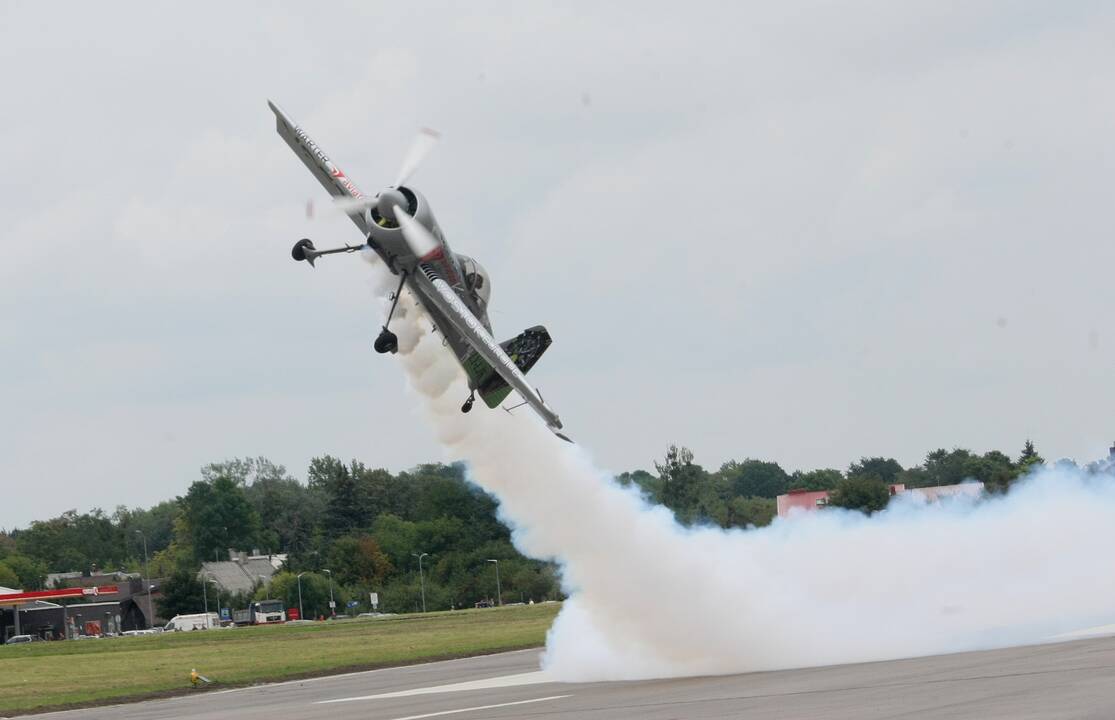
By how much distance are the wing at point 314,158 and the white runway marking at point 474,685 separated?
13679 mm

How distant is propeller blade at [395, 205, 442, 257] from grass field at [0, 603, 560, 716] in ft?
60.6

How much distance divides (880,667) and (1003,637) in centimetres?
566

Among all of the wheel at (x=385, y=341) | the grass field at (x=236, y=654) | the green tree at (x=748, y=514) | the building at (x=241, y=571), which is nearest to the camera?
the wheel at (x=385, y=341)

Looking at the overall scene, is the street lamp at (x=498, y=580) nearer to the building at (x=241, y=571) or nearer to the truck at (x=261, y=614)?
the truck at (x=261, y=614)

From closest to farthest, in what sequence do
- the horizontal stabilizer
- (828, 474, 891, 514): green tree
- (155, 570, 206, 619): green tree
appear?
the horizontal stabilizer < (828, 474, 891, 514): green tree < (155, 570, 206, 619): green tree

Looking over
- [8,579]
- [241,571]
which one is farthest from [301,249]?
[8,579]

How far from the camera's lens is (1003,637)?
34656mm

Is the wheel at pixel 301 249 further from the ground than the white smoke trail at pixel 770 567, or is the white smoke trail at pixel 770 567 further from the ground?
the wheel at pixel 301 249

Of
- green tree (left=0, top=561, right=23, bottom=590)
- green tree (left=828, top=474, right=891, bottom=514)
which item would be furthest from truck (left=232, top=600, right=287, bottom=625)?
green tree (left=828, top=474, right=891, bottom=514)

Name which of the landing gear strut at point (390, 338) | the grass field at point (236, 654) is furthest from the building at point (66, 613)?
the landing gear strut at point (390, 338)

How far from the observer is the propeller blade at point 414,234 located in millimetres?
36188

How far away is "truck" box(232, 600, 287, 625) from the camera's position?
132750mm

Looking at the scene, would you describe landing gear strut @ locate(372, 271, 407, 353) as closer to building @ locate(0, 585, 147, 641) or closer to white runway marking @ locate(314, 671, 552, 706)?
white runway marking @ locate(314, 671, 552, 706)

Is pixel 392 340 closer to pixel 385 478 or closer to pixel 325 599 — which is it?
pixel 325 599
